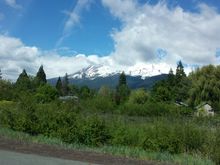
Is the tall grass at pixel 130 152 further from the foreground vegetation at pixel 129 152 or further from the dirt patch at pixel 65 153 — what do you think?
the dirt patch at pixel 65 153

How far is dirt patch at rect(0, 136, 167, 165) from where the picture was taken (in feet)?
45.0

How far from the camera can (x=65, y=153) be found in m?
15.1

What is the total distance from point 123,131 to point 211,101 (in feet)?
252

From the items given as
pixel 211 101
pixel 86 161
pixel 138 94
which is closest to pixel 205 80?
pixel 211 101

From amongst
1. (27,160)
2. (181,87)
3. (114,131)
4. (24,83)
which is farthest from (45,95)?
(181,87)

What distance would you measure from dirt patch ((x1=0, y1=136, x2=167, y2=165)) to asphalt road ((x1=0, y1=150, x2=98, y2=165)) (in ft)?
2.56

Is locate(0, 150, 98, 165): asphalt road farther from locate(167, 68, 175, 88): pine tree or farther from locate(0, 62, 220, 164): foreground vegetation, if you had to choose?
locate(167, 68, 175, 88): pine tree

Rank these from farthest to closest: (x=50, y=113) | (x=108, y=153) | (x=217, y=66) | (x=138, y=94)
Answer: (x=138, y=94), (x=217, y=66), (x=50, y=113), (x=108, y=153)

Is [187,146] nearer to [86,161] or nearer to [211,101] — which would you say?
[86,161]

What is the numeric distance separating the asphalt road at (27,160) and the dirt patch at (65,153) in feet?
2.56

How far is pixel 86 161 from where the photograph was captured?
13.4 m

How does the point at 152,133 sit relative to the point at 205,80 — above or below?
below

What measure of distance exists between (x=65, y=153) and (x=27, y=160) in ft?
8.62

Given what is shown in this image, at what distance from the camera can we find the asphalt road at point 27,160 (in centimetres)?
1205
